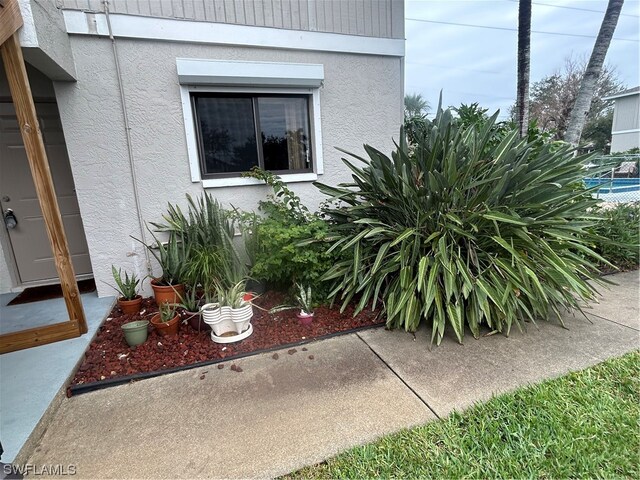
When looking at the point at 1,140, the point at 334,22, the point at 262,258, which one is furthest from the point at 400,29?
the point at 1,140

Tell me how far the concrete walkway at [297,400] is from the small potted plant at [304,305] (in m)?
0.40

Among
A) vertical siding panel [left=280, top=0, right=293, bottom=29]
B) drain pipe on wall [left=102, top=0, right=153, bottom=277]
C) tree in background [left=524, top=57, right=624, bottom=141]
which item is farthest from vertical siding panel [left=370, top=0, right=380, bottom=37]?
tree in background [left=524, top=57, right=624, bottom=141]

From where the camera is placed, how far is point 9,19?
223 centimetres

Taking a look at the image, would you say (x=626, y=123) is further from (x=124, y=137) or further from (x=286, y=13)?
(x=124, y=137)

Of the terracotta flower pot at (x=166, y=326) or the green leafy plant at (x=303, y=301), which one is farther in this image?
the green leafy plant at (x=303, y=301)

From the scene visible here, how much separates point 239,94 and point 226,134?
52 cm

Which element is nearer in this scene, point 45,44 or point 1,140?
point 45,44

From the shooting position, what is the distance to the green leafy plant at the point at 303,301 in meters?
3.13

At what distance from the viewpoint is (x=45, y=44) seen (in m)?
2.55

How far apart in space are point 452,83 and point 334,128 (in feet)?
83.5

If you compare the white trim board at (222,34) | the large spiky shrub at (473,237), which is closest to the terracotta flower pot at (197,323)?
the large spiky shrub at (473,237)

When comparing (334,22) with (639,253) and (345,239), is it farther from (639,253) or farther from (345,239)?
(639,253)

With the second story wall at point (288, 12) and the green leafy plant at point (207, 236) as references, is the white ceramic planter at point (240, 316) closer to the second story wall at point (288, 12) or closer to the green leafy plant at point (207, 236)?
the green leafy plant at point (207, 236)

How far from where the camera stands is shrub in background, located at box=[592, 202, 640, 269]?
14.9 feet
